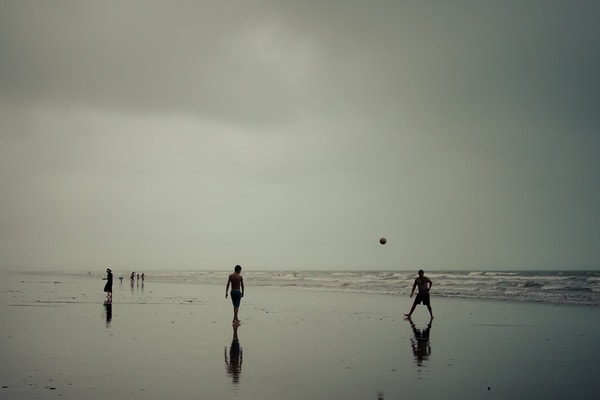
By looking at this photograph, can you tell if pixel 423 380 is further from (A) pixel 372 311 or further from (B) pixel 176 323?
(A) pixel 372 311

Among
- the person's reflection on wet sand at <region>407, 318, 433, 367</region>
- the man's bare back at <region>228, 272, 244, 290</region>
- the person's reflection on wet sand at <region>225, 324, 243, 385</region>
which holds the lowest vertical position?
the person's reflection on wet sand at <region>407, 318, 433, 367</region>

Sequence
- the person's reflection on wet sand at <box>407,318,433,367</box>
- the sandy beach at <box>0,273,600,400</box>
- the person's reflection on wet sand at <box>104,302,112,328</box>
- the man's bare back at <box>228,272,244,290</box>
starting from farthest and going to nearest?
the man's bare back at <box>228,272,244,290</box>
the person's reflection on wet sand at <box>104,302,112,328</box>
the person's reflection on wet sand at <box>407,318,433,367</box>
the sandy beach at <box>0,273,600,400</box>

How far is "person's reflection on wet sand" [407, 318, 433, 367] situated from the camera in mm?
12312

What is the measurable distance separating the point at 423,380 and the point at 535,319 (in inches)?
534

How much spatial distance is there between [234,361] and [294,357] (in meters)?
1.48

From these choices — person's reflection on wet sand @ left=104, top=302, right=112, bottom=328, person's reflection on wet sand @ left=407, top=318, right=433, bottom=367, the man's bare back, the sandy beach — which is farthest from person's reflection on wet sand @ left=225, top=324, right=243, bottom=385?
person's reflection on wet sand @ left=104, top=302, right=112, bottom=328

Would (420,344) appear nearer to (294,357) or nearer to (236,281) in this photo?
(294,357)

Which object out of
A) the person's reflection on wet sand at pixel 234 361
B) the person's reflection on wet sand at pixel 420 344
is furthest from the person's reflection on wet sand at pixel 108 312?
the person's reflection on wet sand at pixel 420 344

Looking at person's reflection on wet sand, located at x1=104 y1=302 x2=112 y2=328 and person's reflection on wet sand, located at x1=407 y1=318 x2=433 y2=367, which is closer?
person's reflection on wet sand, located at x1=407 y1=318 x2=433 y2=367

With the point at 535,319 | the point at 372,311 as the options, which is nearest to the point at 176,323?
the point at 372,311

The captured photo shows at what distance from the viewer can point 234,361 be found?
1134 cm

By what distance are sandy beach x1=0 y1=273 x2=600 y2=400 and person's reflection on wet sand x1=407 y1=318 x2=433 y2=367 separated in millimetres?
53

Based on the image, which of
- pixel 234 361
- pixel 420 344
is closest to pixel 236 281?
pixel 420 344

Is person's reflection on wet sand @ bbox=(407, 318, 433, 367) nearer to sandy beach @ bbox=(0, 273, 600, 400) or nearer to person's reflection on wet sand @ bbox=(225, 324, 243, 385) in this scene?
sandy beach @ bbox=(0, 273, 600, 400)
